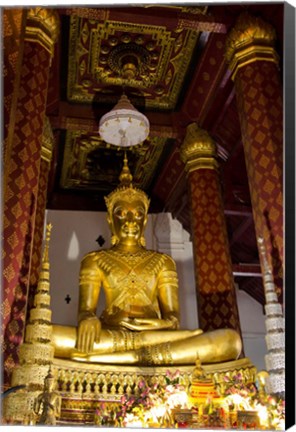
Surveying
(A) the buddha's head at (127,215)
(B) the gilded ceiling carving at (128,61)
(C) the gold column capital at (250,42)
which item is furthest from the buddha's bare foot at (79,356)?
(B) the gilded ceiling carving at (128,61)

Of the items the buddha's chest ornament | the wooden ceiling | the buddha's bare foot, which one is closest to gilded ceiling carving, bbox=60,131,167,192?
the wooden ceiling

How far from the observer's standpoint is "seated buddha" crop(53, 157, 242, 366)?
3.24 metres

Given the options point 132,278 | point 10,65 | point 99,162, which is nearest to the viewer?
point 10,65

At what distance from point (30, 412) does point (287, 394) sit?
41.1 inches

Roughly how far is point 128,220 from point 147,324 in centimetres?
105

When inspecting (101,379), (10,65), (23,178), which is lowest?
(101,379)

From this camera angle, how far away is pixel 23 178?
10.2ft

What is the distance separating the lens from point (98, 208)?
7.07 meters

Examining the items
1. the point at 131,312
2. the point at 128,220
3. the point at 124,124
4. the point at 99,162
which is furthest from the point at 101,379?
the point at 99,162

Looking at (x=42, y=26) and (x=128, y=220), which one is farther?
(x=128, y=220)

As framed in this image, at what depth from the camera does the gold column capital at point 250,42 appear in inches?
146

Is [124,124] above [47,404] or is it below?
above

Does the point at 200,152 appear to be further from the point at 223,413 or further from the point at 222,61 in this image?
the point at 223,413

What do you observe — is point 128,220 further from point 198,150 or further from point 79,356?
point 79,356
